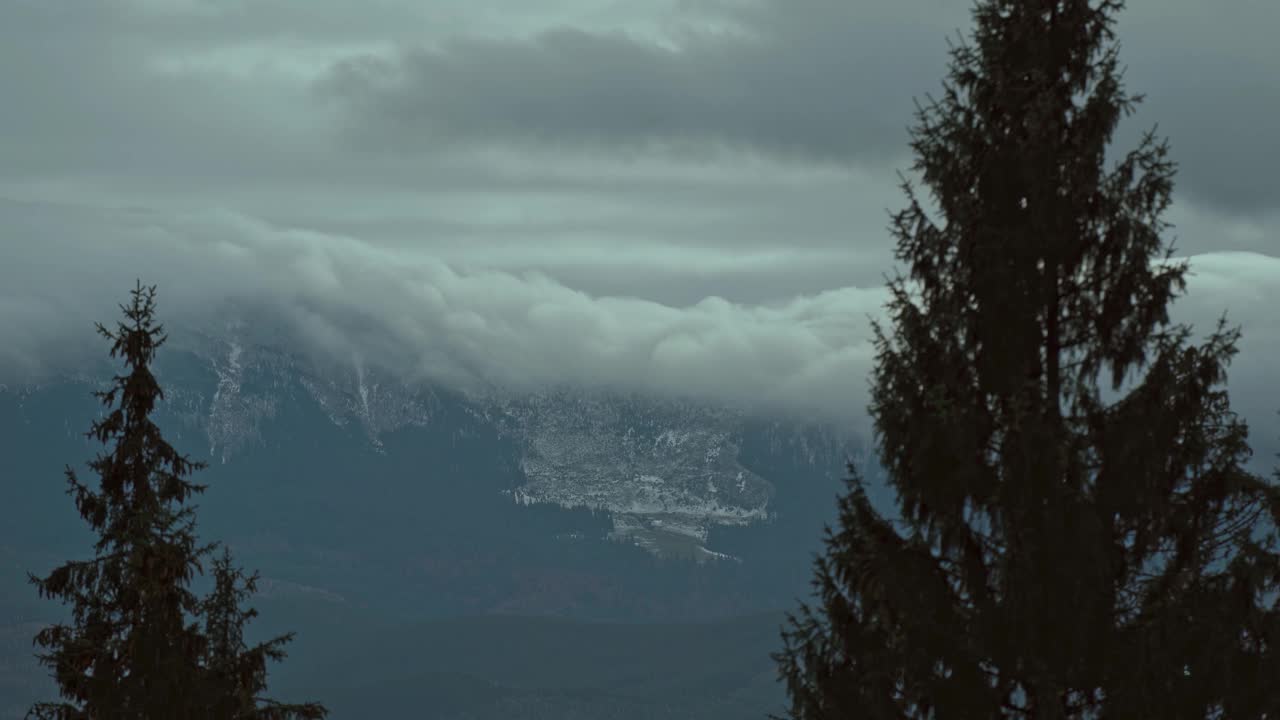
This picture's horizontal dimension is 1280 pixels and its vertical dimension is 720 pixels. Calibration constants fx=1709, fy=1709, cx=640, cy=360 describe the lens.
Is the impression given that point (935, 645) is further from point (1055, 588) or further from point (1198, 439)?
point (1198, 439)

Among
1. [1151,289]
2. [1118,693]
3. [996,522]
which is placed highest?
[1151,289]

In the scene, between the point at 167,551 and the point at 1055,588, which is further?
the point at 167,551

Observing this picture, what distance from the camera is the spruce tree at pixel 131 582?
35438 mm

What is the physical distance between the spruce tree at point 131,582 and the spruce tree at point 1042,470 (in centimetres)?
1457

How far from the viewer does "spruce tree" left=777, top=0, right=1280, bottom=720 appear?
1006 inches

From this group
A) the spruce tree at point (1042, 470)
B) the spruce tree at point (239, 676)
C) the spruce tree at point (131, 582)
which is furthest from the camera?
the spruce tree at point (239, 676)

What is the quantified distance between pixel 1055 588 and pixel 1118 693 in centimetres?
180

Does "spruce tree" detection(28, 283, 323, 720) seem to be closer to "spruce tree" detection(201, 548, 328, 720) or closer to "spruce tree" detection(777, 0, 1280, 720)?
"spruce tree" detection(201, 548, 328, 720)

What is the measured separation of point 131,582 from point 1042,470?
64.6 ft

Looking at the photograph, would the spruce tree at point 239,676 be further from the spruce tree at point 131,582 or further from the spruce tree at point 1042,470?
the spruce tree at point 1042,470

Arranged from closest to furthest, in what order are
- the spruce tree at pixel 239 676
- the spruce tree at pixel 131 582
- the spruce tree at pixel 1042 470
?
the spruce tree at pixel 1042 470, the spruce tree at pixel 131 582, the spruce tree at pixel 239 676

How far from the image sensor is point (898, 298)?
27234 mm

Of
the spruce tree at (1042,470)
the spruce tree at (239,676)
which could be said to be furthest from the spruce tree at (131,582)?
the spruce tree at (1042,470)

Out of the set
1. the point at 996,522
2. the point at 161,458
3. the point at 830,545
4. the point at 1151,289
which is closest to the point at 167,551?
the point at 161,458
